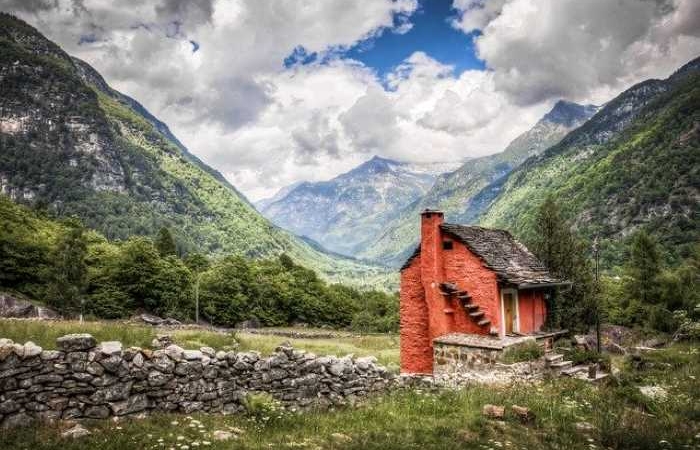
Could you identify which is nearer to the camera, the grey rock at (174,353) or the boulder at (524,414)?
the grey rock at (174,353)

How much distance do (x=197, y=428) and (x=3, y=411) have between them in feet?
11.9

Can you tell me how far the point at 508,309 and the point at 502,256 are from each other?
3092mm

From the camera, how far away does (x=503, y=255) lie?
25656mm

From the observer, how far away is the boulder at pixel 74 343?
29.8 ft

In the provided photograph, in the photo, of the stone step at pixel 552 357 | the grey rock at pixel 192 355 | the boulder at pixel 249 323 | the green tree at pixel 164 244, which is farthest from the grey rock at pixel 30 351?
the green tree at pixel 164 244

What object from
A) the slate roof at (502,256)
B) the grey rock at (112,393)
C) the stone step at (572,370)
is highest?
the slate roof at (502,256)

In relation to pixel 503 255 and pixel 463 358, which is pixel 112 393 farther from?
pixel 503 255

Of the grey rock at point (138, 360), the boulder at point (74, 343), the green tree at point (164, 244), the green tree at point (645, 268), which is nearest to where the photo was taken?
the boulder at point (74, 343)

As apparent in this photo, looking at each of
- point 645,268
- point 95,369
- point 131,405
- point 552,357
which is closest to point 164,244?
point 645,268

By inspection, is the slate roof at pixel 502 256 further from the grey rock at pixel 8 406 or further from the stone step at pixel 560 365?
the grey rock at pixel 8 406

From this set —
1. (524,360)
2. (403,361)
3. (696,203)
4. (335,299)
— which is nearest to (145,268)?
(335,299)

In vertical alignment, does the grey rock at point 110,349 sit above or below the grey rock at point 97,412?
above

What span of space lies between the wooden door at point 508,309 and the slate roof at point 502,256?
1204 millimetres

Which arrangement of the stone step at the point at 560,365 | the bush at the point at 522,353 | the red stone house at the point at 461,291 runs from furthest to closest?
the red stone house at the point at 461,291 < the stone step at the point at 560,365 < the bush at the point at 522,353
